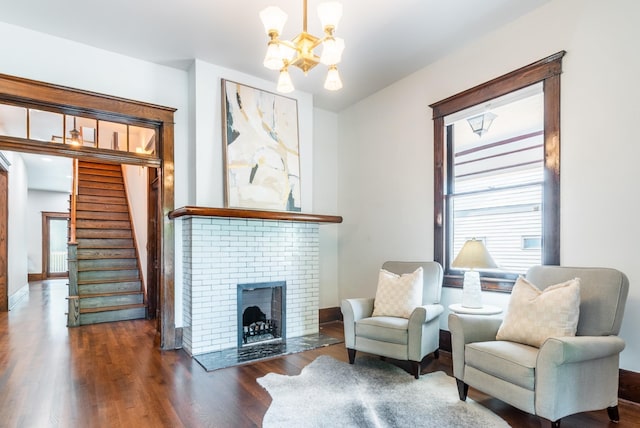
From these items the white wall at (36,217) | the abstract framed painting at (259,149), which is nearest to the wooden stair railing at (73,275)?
the abstract framed painting at (259,149)

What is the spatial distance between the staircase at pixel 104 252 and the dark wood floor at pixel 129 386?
0.76 m

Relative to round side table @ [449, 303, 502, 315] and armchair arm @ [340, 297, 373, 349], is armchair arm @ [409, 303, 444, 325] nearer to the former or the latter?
round side table @ [449, 303, 502, 315]

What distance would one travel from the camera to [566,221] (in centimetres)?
288

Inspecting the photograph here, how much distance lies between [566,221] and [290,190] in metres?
2.90

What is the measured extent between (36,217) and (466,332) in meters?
12.8

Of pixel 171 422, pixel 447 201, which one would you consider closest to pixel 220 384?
pixel 171 422

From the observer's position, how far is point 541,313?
7.84ft

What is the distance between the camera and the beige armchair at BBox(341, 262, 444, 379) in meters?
3.02

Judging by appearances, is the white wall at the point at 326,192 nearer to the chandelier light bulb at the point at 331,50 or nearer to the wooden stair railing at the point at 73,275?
the chandelier light bulb at the point at 331,50

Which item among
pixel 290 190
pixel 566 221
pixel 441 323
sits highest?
pixel 290 190

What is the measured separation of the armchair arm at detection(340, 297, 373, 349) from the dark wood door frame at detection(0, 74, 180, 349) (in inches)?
75.6

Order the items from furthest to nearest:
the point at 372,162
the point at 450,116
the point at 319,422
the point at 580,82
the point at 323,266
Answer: the point at 323,266 → the point at 372,162 → the point at 450,116 → the point at 580,82 → the point at 319,422

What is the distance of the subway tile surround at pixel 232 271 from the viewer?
3760 mm

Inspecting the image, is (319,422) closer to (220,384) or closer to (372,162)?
(220,384)
